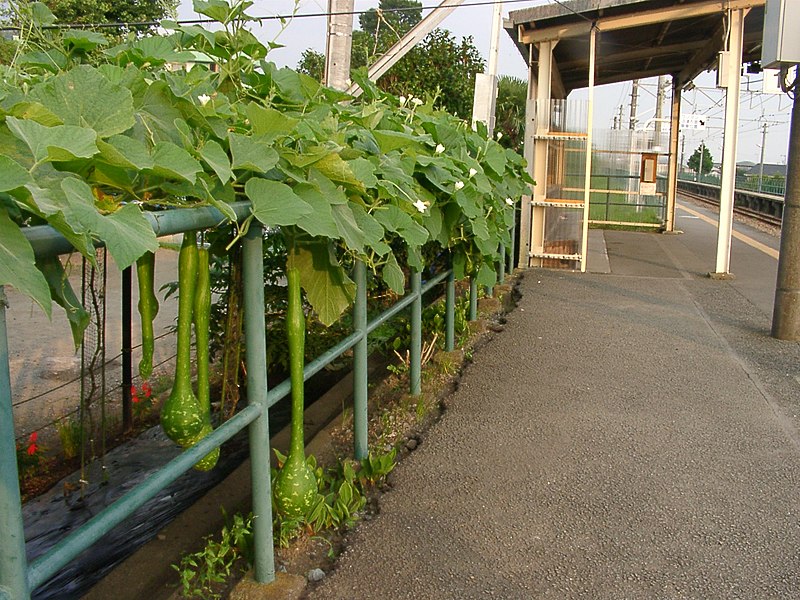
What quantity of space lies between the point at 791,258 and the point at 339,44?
3.78 m

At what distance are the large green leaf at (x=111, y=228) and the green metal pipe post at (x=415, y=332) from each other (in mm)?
3000

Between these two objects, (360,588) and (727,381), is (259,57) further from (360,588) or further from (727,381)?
(727,381)

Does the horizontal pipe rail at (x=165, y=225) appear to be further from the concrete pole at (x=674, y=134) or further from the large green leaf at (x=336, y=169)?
the concrete pole at (x=674, y=134)

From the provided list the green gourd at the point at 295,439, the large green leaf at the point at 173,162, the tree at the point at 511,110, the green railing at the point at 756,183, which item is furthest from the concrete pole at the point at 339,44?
the green railing at the point at 756,183

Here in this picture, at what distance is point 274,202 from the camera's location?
1.96 m

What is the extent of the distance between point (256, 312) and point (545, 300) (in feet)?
18.8

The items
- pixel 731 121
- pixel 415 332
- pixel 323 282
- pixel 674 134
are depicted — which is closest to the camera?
pixel 323 282

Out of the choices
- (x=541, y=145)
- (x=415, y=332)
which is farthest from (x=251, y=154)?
(x=541, y=145)

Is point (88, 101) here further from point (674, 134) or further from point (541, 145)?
point (674, 134)

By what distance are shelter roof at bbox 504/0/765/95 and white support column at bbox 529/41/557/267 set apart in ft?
0.82

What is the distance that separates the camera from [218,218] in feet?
6.41

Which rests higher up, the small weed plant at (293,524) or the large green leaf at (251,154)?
the large green leaf at (251,154)

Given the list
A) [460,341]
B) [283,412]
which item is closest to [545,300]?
[460,341]

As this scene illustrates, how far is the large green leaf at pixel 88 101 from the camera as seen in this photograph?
5.01ft
